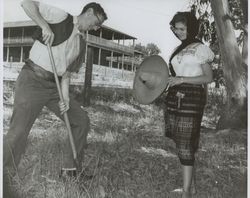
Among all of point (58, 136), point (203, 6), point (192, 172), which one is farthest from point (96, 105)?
point (203, 6)

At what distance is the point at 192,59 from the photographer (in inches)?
84.6

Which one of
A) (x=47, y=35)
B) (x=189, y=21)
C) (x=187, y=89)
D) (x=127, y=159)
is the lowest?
(x=127, y=159)

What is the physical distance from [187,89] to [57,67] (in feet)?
2.32

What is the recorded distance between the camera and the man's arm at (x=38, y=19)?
2.28 meters

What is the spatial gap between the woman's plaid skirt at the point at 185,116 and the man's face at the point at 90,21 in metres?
0.54

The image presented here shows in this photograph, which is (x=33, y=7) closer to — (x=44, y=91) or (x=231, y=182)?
(x=44, y=91)

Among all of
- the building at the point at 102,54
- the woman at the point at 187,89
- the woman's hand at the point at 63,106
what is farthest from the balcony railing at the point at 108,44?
the woman's hand at the point at 63,106

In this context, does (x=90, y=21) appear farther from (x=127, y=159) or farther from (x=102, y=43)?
(x=127, y=159)

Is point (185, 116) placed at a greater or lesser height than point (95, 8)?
lesser

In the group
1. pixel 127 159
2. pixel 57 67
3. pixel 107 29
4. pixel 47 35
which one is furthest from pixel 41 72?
pixel 127 159

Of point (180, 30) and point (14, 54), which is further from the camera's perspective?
point (14, 54)

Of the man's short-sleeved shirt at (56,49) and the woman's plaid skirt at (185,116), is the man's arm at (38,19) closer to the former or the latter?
the man's short-sleeved shirt at (56,49)

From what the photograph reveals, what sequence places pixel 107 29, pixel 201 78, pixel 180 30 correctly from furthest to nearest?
1. pixel 107 29
2. pixel 180 30
3. pixel 201 78

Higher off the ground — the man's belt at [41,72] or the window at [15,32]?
the window at [15,32]
